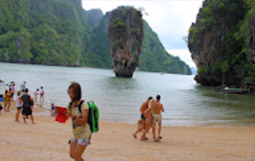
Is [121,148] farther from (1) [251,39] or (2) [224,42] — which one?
(2) [224,42]

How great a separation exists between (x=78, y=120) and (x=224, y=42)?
43.1 meters

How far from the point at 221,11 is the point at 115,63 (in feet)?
119

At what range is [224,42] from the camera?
40906mm

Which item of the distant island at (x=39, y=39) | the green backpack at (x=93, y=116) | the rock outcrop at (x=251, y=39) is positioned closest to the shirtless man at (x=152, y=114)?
the green backpack at (x=93, y=116)

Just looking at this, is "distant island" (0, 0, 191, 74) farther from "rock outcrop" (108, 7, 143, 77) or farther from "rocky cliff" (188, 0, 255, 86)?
"rocky cliff" (188, 0, 255, 86)

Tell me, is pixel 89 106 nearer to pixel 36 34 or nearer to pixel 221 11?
pixel 221 11

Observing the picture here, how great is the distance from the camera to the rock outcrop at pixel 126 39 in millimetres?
66938

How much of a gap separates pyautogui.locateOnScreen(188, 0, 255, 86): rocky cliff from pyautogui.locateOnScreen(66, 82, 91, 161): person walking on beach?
3542cm

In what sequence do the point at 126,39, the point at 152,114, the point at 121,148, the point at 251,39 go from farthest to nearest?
the point at 126,39, the point at 251,39, the point at 152,114, the point at 121,148

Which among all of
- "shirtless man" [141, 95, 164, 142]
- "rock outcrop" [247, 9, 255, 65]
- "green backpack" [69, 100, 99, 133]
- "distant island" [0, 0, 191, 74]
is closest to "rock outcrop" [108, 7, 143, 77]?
"rock outcrop" [247, 9, 255, 65]

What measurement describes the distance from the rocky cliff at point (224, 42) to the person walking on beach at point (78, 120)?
116 feet

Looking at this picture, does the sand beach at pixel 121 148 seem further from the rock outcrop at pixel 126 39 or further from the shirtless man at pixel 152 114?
the rock outcrop at pixel 126 39

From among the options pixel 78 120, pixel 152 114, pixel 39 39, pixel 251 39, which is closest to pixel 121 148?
pixel 152 114

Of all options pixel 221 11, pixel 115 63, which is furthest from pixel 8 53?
pixel 221 11
